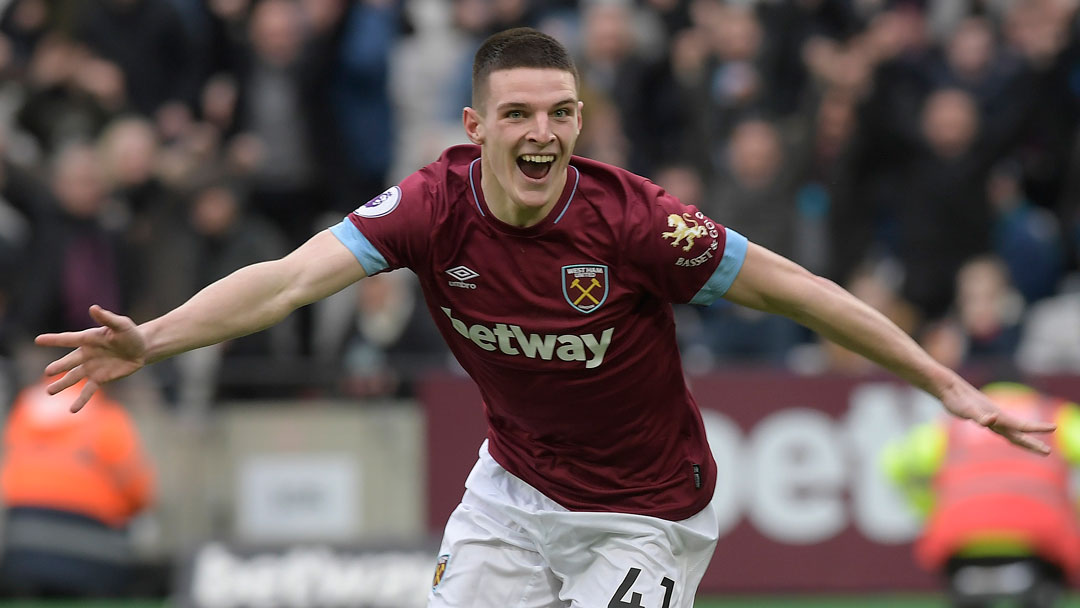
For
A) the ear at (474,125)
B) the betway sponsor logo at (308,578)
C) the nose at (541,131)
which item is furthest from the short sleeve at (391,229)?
the betway sponsor logo at (308,578)

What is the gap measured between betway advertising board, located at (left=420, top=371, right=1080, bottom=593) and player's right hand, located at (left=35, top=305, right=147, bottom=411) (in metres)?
6.44

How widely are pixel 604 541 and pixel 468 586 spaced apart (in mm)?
496

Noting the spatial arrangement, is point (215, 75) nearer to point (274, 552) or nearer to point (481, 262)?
point (274, 552)

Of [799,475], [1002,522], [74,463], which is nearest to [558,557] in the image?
[1002,522]

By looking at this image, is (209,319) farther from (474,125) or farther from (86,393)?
(474,125)

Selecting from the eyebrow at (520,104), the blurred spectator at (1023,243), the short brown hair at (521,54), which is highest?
the blurred spectator at (1023,243)

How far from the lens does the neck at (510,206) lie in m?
5.79

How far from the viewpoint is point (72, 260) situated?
12562mm

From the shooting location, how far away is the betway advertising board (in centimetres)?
1174

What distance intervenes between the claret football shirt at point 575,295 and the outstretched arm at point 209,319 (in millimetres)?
118

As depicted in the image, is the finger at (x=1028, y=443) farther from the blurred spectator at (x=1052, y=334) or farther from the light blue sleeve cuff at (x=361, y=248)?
the blurred spectator at (x=1052, y=334)

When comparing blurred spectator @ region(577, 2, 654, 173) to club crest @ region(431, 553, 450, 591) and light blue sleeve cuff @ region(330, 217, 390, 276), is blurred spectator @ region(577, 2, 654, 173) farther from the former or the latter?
light blue sleeve cuff @ region(330, 217, 390, 276)

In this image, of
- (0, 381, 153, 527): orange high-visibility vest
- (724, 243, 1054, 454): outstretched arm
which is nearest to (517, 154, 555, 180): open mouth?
(724, 243, 1054, 454): outstretched arm

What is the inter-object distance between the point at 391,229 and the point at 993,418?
6.98 feet
